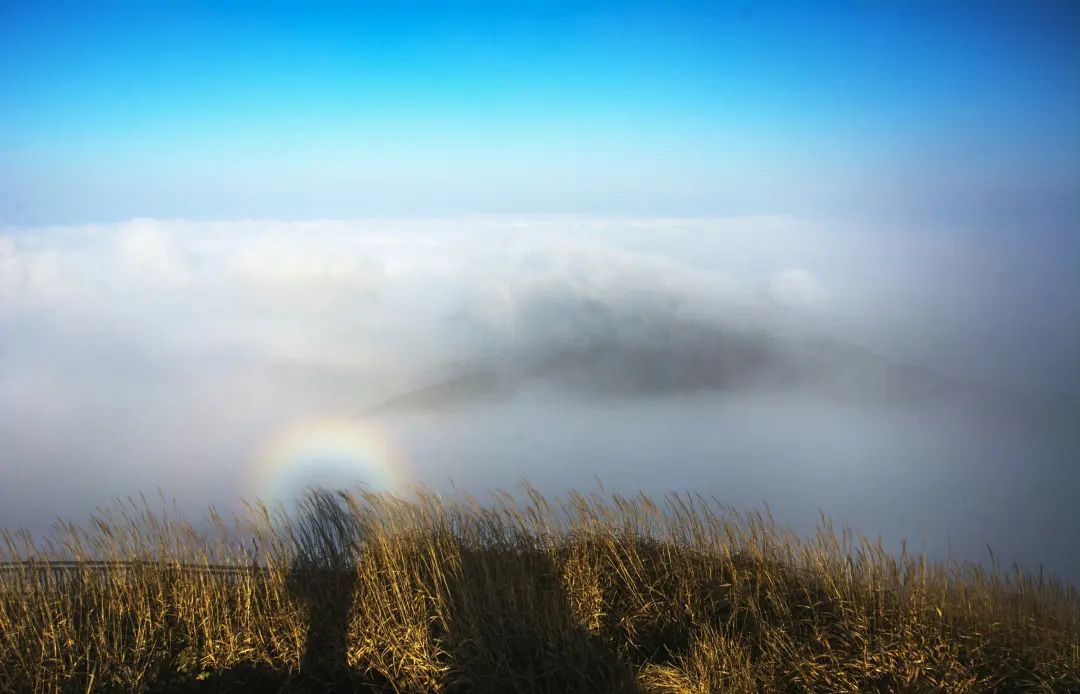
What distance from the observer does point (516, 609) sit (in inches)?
175

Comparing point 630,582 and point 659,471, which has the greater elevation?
point 630,582

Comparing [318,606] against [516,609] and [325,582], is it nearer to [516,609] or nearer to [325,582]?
[325,582]

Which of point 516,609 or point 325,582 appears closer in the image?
point 516,609

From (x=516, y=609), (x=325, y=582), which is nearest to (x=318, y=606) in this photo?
(x=325, y=582)

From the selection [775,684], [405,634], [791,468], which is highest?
[405,634]

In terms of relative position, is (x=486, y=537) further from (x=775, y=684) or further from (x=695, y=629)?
(x=775, y=684)

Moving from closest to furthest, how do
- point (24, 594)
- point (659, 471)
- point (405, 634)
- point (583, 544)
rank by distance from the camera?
point (405, 634) < point (24, 594) < point (583, 544) < point (659, 471)

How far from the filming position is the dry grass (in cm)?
407

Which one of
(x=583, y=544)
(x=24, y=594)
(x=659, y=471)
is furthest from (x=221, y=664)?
(x=659, y=471)

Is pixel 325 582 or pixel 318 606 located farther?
pixel 325 582

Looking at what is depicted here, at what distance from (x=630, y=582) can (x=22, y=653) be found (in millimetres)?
3179

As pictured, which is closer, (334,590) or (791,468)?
(334,590)

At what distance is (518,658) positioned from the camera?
167 inches

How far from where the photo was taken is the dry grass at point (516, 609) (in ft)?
13.4
